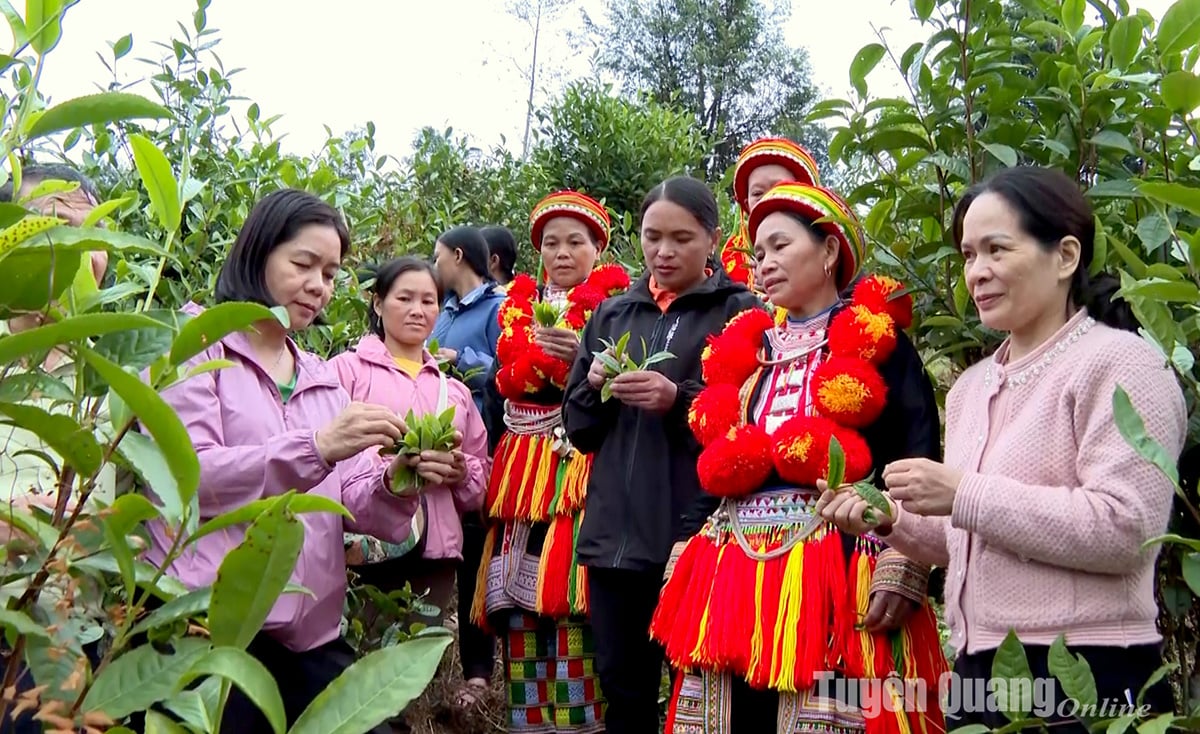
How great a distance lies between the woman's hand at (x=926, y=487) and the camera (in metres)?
2.07

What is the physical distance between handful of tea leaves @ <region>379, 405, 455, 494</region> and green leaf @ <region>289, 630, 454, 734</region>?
5.60 ft

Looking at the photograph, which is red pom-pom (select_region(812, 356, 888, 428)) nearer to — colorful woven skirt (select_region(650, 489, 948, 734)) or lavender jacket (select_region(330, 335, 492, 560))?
colorful woven skirt (select_region(650, 489, 948, 734))

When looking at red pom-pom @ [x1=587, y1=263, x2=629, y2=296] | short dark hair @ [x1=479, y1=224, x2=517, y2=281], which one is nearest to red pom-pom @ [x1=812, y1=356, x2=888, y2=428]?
red pom-pom @ [x1=587, y1=263, x2=629, y2=296]

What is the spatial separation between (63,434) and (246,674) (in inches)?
11.3

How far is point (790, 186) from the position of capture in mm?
2809

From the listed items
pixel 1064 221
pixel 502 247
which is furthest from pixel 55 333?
pixel 502 247

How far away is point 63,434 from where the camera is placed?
1013mm

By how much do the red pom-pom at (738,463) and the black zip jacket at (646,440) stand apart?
0.40m

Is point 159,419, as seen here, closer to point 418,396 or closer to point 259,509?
point 259,509

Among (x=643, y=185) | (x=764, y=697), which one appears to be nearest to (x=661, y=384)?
(x=764, y=697)

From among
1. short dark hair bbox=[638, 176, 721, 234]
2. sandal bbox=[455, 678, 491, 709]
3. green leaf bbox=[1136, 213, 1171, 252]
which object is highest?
short dark hair bbox=[638, 176, 721, 234]

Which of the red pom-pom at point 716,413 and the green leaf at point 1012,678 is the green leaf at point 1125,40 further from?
the green leaf at point 1012,678

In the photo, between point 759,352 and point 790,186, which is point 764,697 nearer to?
point 759,352

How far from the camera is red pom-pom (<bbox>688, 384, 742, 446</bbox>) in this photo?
9.06ft
